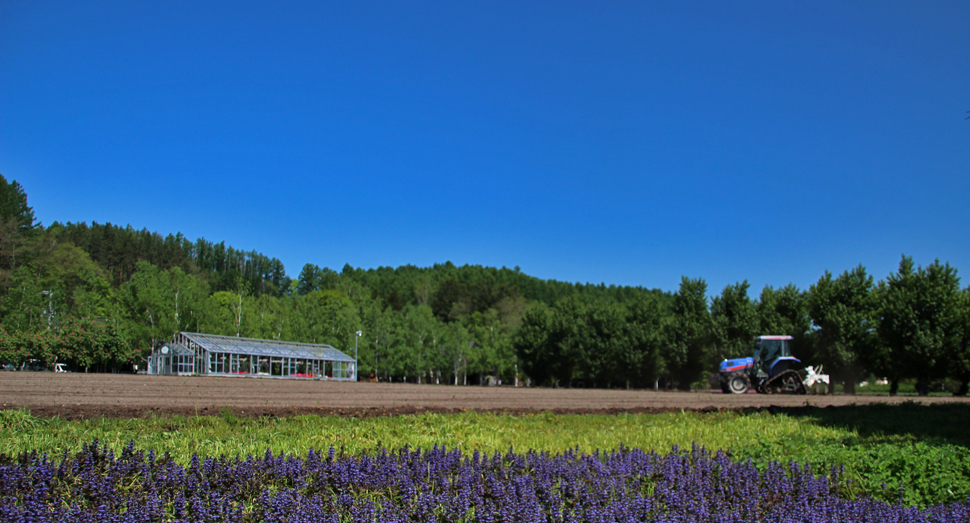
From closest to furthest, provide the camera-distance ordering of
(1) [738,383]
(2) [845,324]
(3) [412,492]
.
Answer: (3) [412,492] < (1) [738,383] < (2) [845,324]

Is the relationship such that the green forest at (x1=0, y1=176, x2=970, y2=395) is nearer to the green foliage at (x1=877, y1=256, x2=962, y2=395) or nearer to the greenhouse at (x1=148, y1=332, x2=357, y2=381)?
the green foliage at (x1=877, y1=256, x2=962, y2=395)

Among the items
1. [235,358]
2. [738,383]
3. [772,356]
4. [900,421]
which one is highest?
[772,356]

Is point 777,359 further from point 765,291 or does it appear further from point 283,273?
point 283,273

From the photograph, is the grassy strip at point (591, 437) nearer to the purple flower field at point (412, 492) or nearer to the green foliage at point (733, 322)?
the purple flower field at point (412, 492)

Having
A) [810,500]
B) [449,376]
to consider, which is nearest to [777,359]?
[810,500]

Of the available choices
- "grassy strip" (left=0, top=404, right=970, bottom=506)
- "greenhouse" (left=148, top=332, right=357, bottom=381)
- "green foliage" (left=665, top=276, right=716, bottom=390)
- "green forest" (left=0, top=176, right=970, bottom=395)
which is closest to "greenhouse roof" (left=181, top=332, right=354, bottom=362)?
"greenhouse" (left=148, top=332, right=357, bottom=381)

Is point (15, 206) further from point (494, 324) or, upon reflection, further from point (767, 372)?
point (767, 372)

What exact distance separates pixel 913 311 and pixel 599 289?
109466 millimetres

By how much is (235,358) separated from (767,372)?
117 ft

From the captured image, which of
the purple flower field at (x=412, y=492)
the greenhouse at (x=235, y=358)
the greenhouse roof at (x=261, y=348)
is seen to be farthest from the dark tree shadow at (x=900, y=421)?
the greenhouse roof at (x=261, y=348)

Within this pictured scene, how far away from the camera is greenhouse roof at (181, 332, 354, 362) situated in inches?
1729

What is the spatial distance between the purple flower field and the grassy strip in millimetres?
769

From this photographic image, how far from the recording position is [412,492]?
17.4 feet

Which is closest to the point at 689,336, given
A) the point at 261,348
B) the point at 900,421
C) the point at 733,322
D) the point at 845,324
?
the point at 733,322
